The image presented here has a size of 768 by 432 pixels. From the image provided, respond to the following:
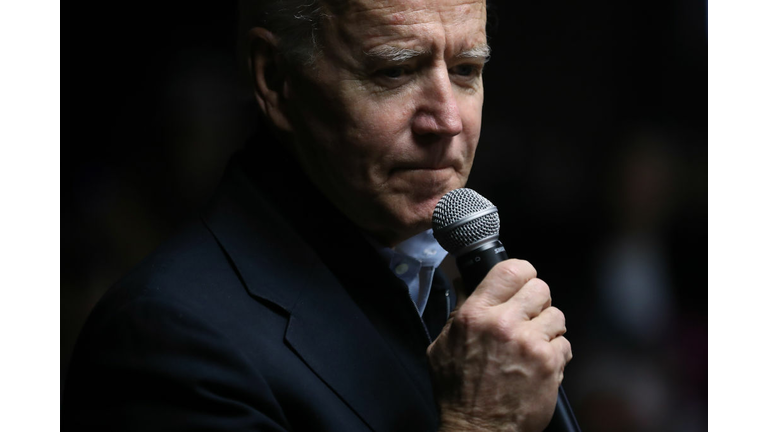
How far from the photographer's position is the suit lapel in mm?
1627

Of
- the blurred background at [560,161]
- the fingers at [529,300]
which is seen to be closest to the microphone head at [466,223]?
the fingers at [529,300]

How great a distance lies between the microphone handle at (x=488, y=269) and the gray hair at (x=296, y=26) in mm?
587

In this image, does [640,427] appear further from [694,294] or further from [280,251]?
[280,251]

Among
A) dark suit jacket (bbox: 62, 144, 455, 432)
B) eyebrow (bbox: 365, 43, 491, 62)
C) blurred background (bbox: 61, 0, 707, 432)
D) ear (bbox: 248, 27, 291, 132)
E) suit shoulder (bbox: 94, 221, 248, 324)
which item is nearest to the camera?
dark suit jacket (bbox: 62, 144, 455, 432)

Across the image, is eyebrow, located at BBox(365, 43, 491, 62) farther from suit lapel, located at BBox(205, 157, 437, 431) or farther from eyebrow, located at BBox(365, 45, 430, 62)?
suit lapel, located at BBox(205, 157, 437, 431)

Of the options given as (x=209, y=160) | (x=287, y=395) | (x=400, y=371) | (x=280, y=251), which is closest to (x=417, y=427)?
(x=400, y=371)

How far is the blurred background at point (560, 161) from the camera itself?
3180mm

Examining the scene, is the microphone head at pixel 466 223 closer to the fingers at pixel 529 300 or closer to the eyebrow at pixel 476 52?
the fingers at pixel 529 300

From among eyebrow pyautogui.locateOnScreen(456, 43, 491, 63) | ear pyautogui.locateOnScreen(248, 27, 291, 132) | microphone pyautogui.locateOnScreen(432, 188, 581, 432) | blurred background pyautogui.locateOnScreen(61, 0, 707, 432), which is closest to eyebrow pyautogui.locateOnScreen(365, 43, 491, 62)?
eyebrow pyautogui.locateOnScreen(456, 43, 491, 63)

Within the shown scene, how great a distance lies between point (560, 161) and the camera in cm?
409

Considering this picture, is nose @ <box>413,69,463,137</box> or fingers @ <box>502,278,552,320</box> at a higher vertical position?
nose @ <box>413,69,463,137</box>

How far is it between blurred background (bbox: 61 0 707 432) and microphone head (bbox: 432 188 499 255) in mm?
1747

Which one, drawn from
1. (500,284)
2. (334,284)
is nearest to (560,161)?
(334,284)

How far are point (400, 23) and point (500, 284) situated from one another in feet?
2.02
